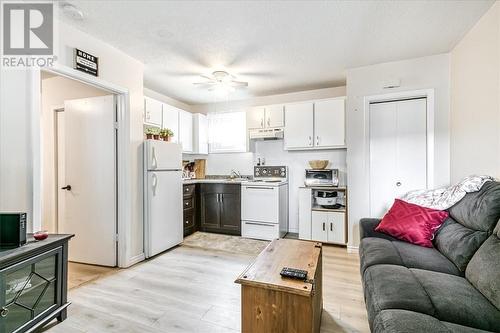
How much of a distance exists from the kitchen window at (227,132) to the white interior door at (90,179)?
85.5 inches

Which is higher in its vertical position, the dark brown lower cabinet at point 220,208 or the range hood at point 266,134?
the range hood at point 266,134

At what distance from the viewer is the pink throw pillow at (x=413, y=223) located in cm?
211

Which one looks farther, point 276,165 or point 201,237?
point 276,165

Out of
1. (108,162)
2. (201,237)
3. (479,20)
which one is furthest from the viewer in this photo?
(201,237)

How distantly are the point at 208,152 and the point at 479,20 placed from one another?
4220 mm

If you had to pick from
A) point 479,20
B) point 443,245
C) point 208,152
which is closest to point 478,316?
point 443,245

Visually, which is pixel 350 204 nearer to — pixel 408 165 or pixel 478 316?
pixel 408 165

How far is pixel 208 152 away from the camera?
16.3 ft

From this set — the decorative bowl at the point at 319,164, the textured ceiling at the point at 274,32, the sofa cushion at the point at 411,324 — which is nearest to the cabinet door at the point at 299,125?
the decorative bowl at the point at 319,164

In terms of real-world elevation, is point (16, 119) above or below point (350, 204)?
above

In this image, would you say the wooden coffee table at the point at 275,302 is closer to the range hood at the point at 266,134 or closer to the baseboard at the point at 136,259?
the baseboard at the point at 136,259

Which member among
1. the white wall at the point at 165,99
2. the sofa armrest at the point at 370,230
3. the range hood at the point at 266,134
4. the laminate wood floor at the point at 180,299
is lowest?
the laminate wood floor at the point at 180,299

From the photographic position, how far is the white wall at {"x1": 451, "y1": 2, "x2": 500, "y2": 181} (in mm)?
2049

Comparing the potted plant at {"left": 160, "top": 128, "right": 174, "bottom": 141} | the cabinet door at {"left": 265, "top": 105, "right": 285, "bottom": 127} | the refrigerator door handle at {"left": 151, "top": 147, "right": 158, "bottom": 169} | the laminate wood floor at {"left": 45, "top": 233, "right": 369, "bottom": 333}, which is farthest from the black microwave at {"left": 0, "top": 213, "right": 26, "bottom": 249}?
the cabinet door at {"left": 265, "top": 105, "right": 285, "bottom": 127}
